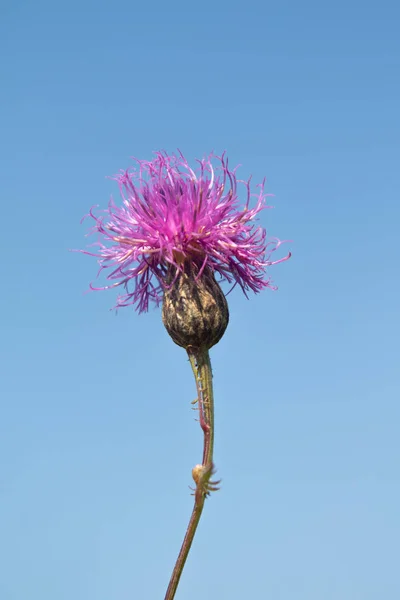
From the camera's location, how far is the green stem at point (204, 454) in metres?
5.70

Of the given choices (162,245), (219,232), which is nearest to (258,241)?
(219,232)

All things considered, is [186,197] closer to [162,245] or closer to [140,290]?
[162,245]

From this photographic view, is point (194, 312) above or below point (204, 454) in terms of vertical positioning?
above

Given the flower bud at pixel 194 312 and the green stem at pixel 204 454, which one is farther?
the flower bud at pixel 194 312

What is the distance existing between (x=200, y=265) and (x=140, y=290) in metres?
0.71

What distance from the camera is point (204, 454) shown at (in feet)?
19.6

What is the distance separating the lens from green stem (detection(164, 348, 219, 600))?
18.7 ft

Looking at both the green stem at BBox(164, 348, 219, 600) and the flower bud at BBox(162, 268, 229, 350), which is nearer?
the green stem at BBox(164, 348, 219, 600)

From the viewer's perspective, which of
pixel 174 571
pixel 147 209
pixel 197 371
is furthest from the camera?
pixel 147 209

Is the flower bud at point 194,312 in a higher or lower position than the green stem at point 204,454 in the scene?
higher

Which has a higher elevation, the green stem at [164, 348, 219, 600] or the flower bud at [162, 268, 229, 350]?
the flower bud at [162, 268, 229, 350]

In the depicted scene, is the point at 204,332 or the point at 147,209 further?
the point at 147,209

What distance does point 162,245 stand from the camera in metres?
6.61

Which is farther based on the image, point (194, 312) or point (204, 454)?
point (194, 312)
